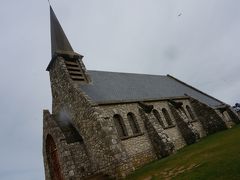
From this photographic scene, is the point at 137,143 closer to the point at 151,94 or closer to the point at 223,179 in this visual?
the point at 151,94

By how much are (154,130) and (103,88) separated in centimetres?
568

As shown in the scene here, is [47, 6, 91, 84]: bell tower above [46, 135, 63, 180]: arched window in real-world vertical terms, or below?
above

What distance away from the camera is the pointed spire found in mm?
21719

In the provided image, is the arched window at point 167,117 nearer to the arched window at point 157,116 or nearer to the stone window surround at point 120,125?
the arched window at point 157,116

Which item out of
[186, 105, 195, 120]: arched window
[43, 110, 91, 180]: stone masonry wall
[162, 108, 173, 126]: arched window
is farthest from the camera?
[186, 105, 195, 120]: arched window

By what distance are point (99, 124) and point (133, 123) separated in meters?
4.56

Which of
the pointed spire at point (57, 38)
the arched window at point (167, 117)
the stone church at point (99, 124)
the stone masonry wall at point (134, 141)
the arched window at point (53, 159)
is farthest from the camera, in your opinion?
the arched window at point (167, 117)

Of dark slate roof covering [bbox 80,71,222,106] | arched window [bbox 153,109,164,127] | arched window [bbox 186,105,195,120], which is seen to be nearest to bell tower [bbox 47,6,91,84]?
dark slate roof covering [bbox 80,71,222,106]

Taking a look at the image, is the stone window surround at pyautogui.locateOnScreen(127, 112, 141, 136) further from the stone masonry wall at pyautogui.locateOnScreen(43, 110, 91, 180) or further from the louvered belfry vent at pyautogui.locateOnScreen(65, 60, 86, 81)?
the louvered belfry vent at pyautogui.locateOnScreen(65, 60, 86, 81)

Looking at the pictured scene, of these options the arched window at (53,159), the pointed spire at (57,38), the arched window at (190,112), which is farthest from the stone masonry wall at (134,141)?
the arched window at (190,112)

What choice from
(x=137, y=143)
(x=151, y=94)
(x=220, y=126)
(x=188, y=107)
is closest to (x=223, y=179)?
(x=137, y=143)

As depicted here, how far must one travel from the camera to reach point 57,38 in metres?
A: 22.7

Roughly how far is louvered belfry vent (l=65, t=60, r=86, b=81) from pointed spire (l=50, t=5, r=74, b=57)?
→ 143 centimetres

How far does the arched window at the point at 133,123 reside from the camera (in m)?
19.5
